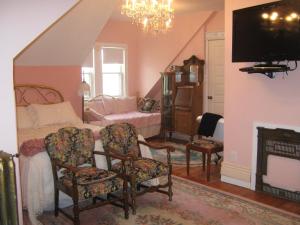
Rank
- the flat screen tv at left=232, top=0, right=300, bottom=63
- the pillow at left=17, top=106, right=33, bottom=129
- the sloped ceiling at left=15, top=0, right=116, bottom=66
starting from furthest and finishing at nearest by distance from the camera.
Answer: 1. the pillow at left=17, top=106, right=33, bottom=129
2. the sloped ceiling at left=15, top=0, right=116, bottom=66
3. the flat screen tv at left=232, top=0, right=300, bottom=63

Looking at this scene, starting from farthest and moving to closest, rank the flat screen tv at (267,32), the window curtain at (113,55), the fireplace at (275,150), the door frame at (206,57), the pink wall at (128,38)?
1. the window curtain at (113,55)
2. the pink wall at (128,38)
3. the door frame at (206,57)
4. the fireplace at (275,150)
5. the flat screen tv at (267,32)

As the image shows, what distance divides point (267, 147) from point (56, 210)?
8.48 ft

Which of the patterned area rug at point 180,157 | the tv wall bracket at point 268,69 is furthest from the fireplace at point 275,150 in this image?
the patterned area rug at point 180,157

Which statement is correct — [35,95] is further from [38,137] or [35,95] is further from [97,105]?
[97,105]

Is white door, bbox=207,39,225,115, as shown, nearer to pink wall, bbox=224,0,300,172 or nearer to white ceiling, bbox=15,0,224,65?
white ceiling, bbox=15,0,224,65

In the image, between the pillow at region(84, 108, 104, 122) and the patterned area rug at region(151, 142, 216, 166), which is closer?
the patterned area rug at region(151, 142, 216, 166)

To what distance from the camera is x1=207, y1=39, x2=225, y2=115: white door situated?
6664 millimetres

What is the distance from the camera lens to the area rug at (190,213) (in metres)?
3.32

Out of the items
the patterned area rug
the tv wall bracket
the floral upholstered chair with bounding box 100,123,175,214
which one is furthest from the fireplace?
the patterned area rug

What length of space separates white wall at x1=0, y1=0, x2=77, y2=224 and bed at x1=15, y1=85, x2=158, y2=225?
3.23 feet

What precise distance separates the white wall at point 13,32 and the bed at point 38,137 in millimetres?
985

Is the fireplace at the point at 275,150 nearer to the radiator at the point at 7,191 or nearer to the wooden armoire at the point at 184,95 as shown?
the wooden armoire at the point at 184,95

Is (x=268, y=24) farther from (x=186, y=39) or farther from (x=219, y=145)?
(x=186, y=39)

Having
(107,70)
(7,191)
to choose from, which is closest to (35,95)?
(107,70)
